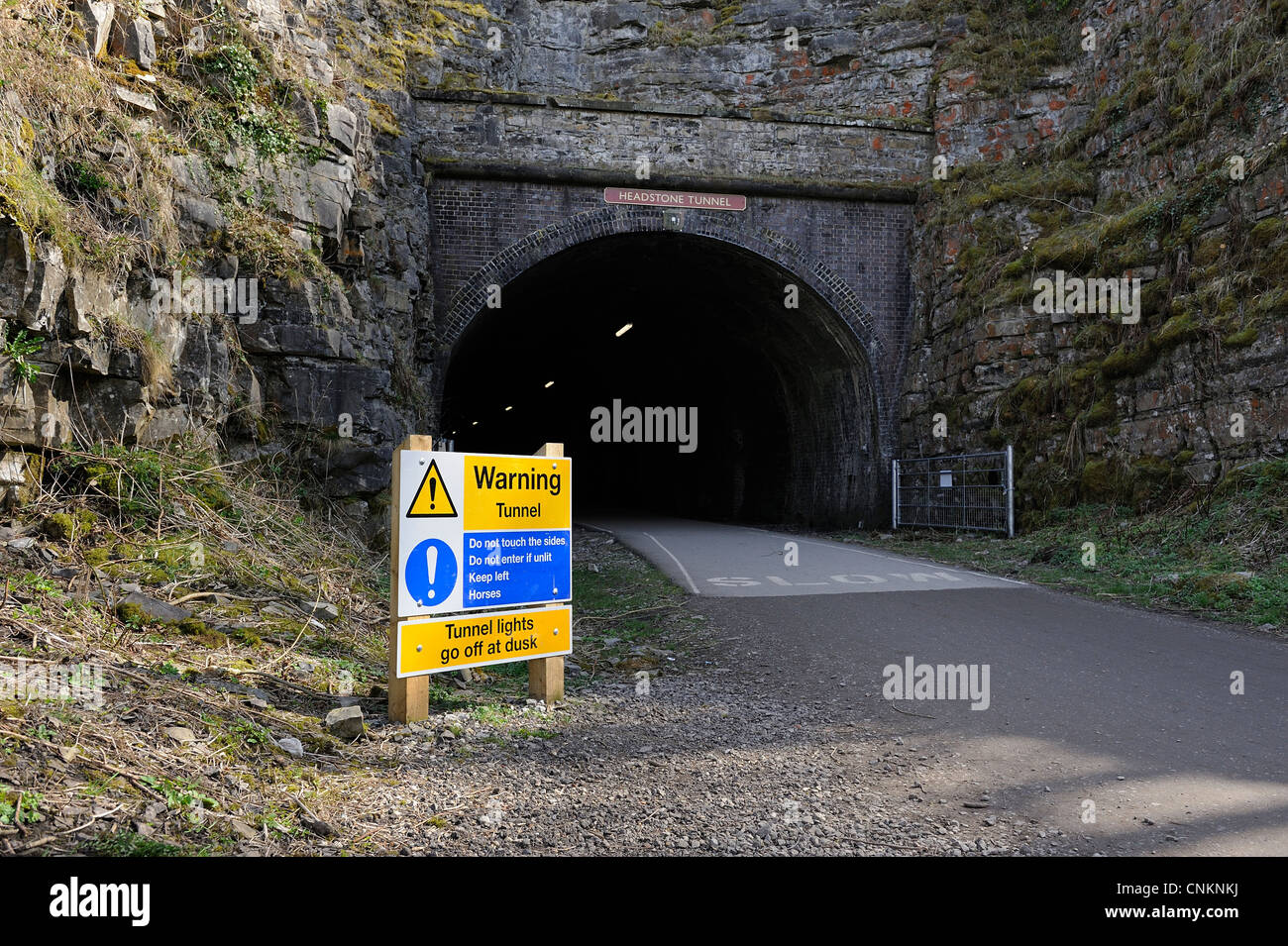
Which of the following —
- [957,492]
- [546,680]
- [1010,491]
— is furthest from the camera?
[957,492]

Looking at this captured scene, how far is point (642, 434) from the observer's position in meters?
35.3

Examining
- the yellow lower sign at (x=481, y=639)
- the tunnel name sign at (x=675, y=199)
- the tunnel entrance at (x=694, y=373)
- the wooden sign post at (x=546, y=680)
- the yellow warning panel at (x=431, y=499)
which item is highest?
the tunnel name sign at (x=675, y=199)

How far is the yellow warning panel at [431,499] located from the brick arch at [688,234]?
12.1 metres

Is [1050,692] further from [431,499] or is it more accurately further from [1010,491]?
[1010,491]

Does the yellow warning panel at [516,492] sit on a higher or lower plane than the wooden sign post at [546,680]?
higher

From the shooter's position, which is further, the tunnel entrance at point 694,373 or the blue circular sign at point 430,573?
the tunnel entrance at point 694,373

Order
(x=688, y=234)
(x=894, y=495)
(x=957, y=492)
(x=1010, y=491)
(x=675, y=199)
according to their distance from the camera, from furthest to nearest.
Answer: (x=894, y=495)
(x=688, y=234)
(x=675, y=199)
(x=957, y=492)
(x=1010, y=491)

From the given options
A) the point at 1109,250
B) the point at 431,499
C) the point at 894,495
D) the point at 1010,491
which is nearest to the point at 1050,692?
the point at 431,499

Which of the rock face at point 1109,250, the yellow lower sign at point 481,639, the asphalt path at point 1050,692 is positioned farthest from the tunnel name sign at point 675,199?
the yellow lower sign at point 481,639

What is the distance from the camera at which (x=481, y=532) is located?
505 cm

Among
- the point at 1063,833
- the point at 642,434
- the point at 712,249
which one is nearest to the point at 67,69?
the point at 1063,833

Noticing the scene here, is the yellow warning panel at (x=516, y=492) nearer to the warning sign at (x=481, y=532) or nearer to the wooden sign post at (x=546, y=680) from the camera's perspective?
the warning sign at (x=481, y=532)

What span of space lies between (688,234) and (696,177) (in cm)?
115

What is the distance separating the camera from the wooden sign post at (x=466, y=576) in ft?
15.2
